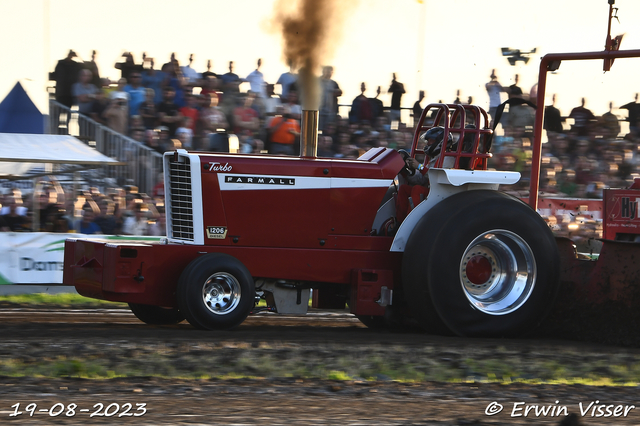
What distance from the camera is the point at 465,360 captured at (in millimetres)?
6840

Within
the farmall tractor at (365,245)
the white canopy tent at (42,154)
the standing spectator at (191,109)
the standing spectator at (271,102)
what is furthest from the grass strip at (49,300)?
the standing spectator at (271,102)

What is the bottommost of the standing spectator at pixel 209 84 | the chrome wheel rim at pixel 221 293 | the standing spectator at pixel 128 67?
the chrome wheel rim at pixel 221 293

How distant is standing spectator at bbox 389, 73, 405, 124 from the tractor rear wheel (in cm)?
765

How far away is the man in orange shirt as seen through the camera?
44.9 ft

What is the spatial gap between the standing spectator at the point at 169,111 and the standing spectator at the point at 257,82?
4.19ft

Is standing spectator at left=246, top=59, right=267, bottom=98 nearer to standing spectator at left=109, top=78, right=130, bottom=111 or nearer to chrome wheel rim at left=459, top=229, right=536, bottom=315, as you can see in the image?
Result: standing spectator at left=109, top=78, right=130, bottom=111

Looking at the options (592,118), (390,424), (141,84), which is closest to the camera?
(390,424)

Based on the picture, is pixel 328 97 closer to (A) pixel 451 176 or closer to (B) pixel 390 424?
(A) pixel 451 176

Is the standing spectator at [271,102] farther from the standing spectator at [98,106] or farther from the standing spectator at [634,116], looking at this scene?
the standing spectator at [634,116]

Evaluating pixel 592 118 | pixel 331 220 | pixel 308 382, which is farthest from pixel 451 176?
pixel 592 118

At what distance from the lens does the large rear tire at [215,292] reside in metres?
7.53

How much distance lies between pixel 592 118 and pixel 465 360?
9.80 meters

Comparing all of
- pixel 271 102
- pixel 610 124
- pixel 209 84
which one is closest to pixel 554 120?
pixel 610 124

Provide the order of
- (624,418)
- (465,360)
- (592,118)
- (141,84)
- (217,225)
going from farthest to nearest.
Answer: (592,118) < (141,84) < (217,225) < (465,360) < (624,418)
